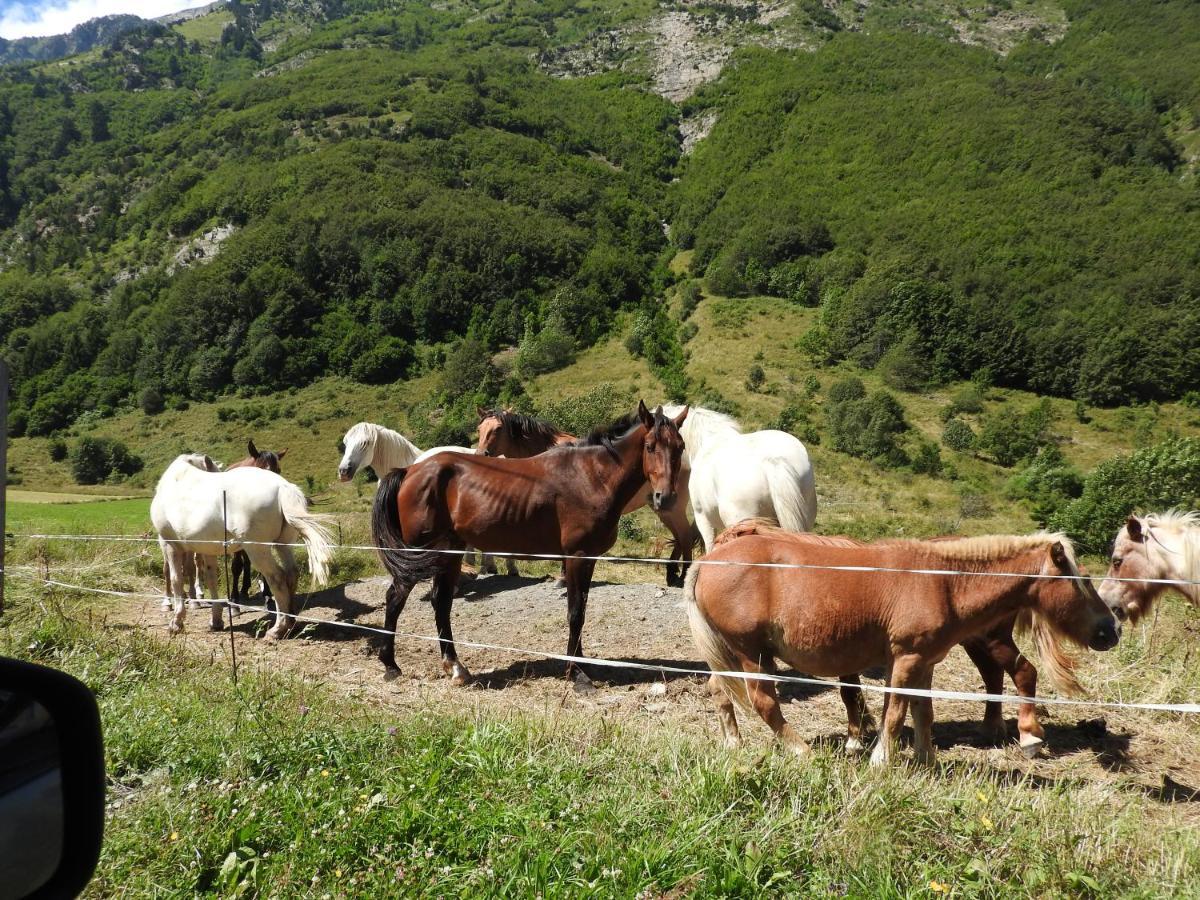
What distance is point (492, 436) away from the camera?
1009 centimetres

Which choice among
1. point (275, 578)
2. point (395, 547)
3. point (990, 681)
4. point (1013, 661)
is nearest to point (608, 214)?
point (275, 578)

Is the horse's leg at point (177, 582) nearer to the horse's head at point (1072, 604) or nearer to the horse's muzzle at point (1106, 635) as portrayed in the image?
the horse's head at point (1072, 604)

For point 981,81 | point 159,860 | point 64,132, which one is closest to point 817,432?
point 159,860

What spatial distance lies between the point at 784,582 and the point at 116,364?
10394 cm

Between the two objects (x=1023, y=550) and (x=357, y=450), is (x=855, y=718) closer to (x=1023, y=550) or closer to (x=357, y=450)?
(x=1023, y=550)

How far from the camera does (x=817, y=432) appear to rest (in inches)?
2158

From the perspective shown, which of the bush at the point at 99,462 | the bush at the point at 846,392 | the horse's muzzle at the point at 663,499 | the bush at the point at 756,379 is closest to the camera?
the horse's muzzle at the point at 663,499

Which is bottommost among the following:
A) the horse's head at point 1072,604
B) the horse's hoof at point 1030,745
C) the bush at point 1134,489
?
the bush at point 1134,489

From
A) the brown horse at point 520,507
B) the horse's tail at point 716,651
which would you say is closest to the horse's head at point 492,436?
the brown horse at point 520,507

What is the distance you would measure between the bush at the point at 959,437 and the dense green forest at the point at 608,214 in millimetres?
14793

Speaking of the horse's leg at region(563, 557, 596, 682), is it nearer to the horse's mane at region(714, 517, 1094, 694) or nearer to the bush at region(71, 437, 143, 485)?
the horse's mane at region(714, 517, 1094, 694)

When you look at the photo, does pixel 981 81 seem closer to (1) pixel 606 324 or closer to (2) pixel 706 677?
(1) pixel 606 324

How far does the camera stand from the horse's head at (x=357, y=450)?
1013 cm

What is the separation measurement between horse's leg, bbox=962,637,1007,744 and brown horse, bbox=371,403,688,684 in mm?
2550
